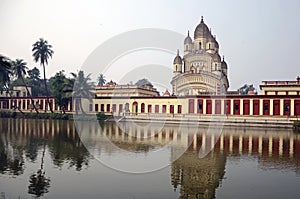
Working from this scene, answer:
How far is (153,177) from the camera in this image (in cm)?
1333

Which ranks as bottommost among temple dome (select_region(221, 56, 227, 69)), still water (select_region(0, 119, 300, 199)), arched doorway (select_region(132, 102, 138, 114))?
still water (select_region(0, 119, 300, 199))

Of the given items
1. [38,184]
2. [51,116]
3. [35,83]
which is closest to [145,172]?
[38,184]

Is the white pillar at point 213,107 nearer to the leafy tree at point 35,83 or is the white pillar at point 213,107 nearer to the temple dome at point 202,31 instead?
the temple dome at point 202,31

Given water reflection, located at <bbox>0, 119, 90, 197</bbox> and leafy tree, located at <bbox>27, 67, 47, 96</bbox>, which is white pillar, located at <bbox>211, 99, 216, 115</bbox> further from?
leafy tree, located at <bbox>27, 67, 47, 96</bbox>

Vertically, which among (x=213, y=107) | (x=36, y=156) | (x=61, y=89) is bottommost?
(x=36, y=156)

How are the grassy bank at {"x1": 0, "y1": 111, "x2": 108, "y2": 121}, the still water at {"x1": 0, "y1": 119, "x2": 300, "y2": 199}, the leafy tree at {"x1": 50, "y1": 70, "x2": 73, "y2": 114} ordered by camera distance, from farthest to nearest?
the leafy tree at {"x1": 50, "y1": 70, "x2": 73, "y2": 114}, the grassy bank at {"x1": 0, "y1": 111, "x2": 108, "y2": 121}, the still water at {"x1": 0, "y1": 119, "x2": 300, "y2": 199}

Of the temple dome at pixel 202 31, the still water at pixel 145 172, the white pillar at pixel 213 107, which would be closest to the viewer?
the still water at pixel 145 172

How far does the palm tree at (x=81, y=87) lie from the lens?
2142 inches

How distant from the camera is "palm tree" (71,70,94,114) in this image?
54.4m

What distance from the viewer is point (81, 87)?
54500 mm

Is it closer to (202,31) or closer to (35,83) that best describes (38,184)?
(202,31)

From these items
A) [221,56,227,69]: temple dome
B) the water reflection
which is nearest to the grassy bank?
[221,56,227,69]: temple dome

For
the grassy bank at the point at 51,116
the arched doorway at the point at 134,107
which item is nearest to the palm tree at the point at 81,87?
the grassy bank at the point at 51,116

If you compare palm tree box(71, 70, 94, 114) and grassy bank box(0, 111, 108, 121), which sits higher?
palm tree box(71, 70, 94, 114)
